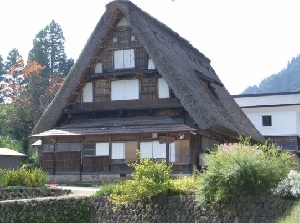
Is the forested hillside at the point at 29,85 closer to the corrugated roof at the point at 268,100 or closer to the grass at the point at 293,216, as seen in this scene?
the corrugated roof at the point at 268,100

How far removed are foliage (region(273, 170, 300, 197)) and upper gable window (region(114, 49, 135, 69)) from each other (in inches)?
561

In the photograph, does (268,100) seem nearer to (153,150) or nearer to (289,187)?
(153,150)

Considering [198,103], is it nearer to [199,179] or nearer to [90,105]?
[90,105]

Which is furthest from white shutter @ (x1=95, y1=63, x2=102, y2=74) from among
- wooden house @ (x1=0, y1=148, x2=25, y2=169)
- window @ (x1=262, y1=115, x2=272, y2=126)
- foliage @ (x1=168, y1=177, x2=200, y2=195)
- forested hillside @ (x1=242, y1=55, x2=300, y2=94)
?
forested hillside @ (x1=242, y1=55, x2=300, y2=94)

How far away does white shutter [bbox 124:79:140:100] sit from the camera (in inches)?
1097

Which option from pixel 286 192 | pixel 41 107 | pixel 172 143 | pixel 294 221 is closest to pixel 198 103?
pixel 172 143

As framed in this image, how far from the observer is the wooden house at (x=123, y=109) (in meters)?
26.3

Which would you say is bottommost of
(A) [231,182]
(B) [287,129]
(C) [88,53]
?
(A) [231,182]

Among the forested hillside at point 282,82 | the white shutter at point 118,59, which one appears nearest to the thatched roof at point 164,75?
the white shutter at point 118,59

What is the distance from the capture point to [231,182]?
14.9 metres

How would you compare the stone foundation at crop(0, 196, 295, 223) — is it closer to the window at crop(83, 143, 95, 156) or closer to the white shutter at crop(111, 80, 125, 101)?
the window at crop(83, 143, 95, 156)

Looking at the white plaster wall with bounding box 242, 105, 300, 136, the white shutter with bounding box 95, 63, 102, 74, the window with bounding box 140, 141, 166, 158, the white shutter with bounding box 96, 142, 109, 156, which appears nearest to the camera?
the window with bounding box 140, 141, 166, 158

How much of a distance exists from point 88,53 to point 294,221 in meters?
17.4

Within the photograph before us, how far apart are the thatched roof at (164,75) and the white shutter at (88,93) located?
0.60 meters
